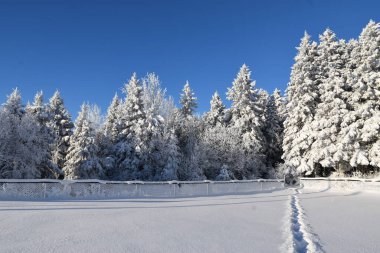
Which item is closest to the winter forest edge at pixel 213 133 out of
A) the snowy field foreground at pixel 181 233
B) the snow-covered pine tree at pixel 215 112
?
the snow-covered pine tree at pixel 215 112

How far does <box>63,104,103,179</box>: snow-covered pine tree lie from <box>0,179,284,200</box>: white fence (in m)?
13.8

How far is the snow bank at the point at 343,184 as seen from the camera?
2575 centimetres

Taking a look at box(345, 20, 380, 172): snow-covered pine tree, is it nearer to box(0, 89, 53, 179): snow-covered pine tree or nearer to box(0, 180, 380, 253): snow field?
box(0, 180, 380, 253): snow field

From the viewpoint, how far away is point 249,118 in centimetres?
4106

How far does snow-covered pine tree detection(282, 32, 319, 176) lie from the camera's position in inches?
1388

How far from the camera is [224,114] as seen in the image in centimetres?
4756

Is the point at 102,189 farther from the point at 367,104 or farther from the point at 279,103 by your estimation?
the point at 279,103

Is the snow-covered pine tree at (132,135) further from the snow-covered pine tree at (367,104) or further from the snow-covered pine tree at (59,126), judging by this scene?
the snow-covered pine tree at (367,104)

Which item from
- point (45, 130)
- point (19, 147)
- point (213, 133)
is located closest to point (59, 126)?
point (45, 130)

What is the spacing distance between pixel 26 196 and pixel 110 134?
22129mm

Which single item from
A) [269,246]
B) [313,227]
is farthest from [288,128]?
[269,246]

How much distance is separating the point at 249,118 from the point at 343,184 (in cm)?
1534

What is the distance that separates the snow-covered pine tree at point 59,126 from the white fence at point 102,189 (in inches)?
724

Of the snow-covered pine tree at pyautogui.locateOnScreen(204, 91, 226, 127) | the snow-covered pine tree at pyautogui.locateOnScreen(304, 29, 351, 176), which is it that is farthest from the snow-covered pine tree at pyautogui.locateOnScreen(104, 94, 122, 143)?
the snow-covered pine tree at pyautogui.locateOnScreen(304, 29, 351, 176)
